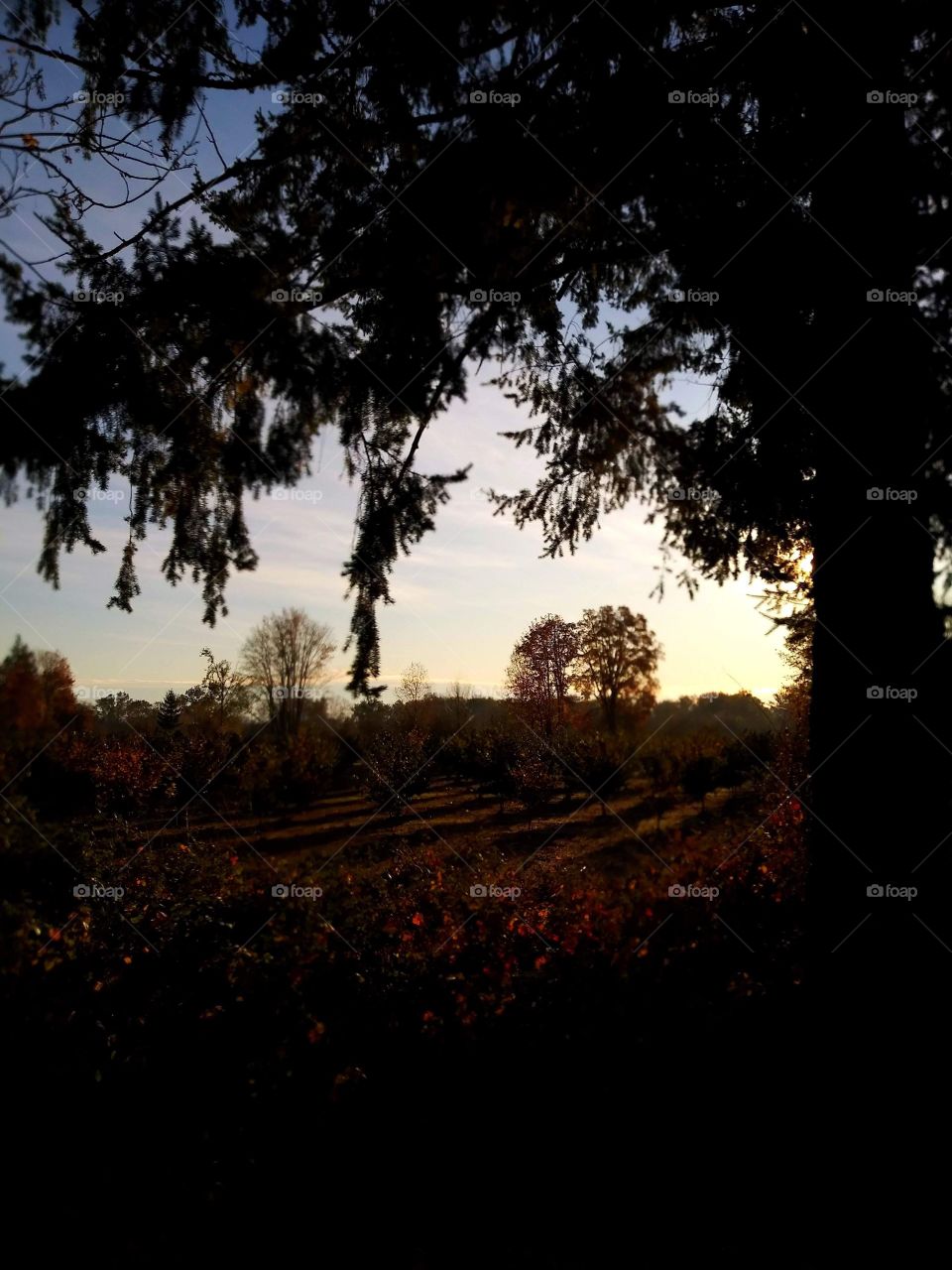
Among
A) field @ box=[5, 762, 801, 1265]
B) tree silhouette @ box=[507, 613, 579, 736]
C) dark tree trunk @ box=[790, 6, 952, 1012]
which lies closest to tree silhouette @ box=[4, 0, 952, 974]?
dark tree trunk @ box=[790, 6, 952, 1012]

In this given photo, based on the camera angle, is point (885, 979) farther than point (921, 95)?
No

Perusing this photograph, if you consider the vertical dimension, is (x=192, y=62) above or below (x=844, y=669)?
above

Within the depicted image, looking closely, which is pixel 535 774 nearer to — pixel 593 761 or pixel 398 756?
pixel 398 756

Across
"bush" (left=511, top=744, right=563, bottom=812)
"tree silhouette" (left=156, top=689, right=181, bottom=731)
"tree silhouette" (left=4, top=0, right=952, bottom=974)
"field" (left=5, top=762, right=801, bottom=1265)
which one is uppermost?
"tree silhouette" (left=4, top=0, right=952, bottom=974)

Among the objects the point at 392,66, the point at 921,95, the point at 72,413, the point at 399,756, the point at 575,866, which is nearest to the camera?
the point at 72,413

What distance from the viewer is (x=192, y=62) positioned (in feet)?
10.8

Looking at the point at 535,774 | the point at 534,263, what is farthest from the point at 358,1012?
the point at 534,263

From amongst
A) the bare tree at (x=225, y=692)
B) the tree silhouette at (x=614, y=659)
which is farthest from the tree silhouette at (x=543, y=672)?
the bare tree at (x=225, y=692)

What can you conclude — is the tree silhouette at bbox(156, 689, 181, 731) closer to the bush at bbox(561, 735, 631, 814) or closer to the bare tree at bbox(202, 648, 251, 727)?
the bare tree at bbox(202, 648, 251, 727)

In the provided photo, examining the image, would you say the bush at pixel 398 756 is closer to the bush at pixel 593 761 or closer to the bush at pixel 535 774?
the bush at pixel 535 774

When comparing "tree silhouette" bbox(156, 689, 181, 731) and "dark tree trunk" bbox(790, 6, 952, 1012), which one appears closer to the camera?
"dark tree trunk" bbox(790, 6, 952, 1012)

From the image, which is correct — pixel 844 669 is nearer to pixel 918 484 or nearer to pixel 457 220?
pixel 918 484

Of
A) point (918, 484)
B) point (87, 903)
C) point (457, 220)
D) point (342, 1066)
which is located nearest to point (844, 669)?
point (918, 484)

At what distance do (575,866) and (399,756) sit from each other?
1.88 meters
